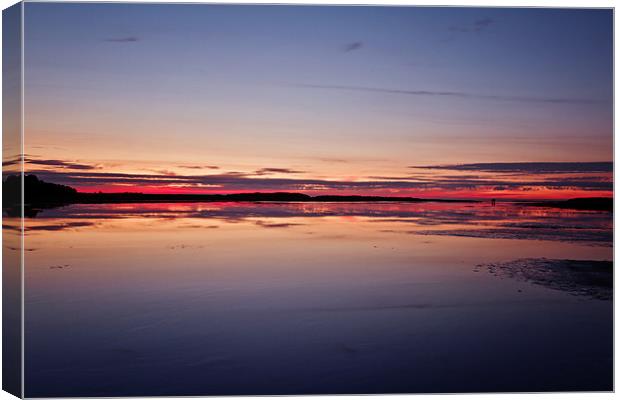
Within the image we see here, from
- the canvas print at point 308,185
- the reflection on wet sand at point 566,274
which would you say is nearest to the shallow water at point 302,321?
the canvas print at point 308,185

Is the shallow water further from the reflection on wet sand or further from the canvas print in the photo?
the reflection on wet sand

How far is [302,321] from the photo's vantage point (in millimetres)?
4828

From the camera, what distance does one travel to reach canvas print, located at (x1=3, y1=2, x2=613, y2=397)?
401 centimetres

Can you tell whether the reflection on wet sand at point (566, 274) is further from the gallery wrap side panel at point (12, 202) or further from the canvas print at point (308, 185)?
the gallery wrap side panel at point (12, 202)

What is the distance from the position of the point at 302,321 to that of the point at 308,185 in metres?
3.85

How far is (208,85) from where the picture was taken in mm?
7406

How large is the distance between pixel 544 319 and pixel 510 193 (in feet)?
10.1

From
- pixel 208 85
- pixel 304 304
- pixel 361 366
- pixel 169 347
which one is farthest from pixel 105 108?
pixel 361 366

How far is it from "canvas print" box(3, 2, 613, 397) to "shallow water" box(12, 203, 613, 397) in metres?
0.02

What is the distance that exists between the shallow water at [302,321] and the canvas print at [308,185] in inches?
0.8

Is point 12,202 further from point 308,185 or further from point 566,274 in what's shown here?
point 308,185

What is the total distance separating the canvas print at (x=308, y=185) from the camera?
4.01 m

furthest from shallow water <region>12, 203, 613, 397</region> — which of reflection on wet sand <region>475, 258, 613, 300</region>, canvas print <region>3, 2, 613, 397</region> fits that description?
reflection on wet sand <region>475, 258, 613, 300</region>

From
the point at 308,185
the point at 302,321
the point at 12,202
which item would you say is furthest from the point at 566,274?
the point at 12,202
